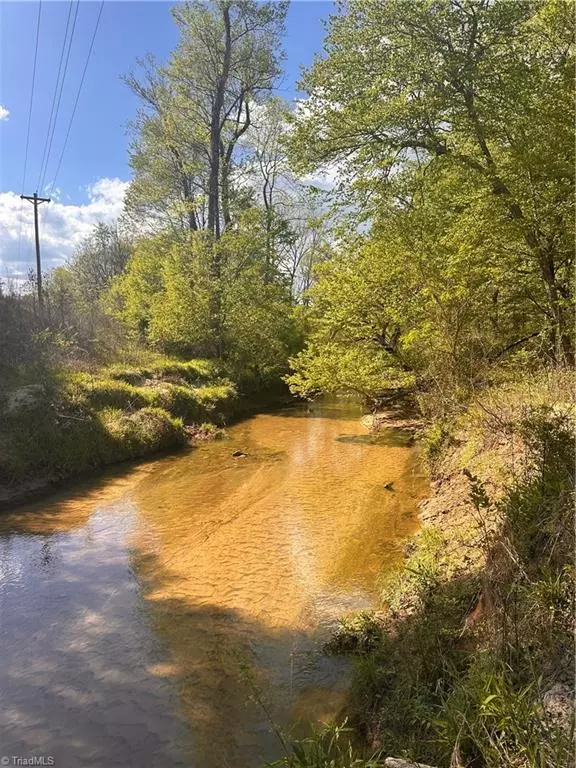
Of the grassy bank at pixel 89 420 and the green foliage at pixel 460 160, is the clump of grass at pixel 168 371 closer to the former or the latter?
the grassy bank at pixel 89 420

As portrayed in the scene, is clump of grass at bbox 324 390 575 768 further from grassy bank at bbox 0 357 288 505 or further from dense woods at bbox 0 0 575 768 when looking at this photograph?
grassy bank at bbox 0 357 288 505

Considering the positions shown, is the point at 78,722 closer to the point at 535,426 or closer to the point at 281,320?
the point at 535,426

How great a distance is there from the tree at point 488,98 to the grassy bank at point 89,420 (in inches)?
326

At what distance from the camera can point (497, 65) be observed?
29.4 feet

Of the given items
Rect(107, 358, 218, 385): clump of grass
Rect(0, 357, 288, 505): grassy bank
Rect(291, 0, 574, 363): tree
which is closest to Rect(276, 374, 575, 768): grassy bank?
Rect(291, 0, 574, 363): tree

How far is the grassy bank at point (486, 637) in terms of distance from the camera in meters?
2.69

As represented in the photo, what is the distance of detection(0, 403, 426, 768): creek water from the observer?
3.92 metres

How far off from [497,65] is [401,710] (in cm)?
997

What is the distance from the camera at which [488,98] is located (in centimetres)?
925

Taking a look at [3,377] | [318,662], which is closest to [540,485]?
[318,662]

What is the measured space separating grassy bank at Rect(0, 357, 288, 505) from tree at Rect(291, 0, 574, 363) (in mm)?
8293

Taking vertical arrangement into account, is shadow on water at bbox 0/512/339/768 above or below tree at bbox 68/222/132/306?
below

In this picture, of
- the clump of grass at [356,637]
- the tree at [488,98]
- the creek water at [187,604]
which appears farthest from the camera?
the tree at [488,98]

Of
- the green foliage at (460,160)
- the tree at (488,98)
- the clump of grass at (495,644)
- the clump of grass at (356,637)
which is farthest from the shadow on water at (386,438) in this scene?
the clump of grass at (356,637)
